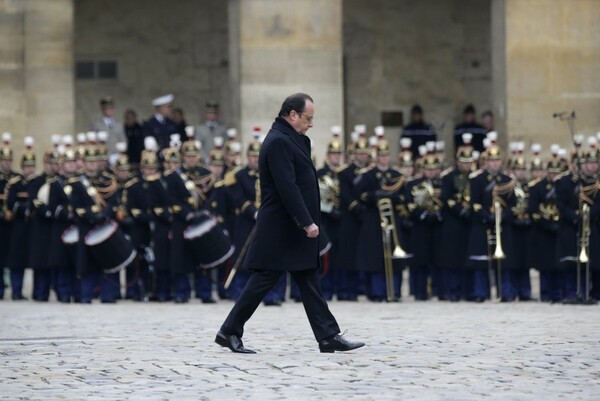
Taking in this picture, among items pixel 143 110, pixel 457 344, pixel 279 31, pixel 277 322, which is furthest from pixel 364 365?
pixel 143 110

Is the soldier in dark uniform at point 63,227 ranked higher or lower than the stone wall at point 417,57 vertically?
lower

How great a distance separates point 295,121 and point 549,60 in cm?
1103

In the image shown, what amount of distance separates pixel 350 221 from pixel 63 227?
314cm

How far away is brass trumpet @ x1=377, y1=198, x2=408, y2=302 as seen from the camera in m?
19.0

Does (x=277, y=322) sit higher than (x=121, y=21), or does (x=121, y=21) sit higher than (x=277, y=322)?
(x=121, y=21)

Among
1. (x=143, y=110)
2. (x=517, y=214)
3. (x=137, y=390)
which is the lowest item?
(x=137, y=390)

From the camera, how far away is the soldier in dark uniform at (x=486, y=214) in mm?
18797

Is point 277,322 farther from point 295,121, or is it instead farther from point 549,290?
point 549,290

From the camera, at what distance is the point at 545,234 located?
1881 centimetres

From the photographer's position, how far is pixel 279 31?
878 inches

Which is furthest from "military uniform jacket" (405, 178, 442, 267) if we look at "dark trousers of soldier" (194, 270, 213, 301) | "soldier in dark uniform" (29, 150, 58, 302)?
"soldier in dark uniform" (29, 150, 58, 302)

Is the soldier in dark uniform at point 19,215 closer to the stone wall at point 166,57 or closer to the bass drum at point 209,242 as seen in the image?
the bass drum at point 209,242

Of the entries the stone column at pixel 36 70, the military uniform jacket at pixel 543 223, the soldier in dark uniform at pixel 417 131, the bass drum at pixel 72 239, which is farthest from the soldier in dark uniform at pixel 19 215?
the soldier in dark uniform at pixel 417 131

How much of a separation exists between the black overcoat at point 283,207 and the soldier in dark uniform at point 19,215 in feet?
27.8
